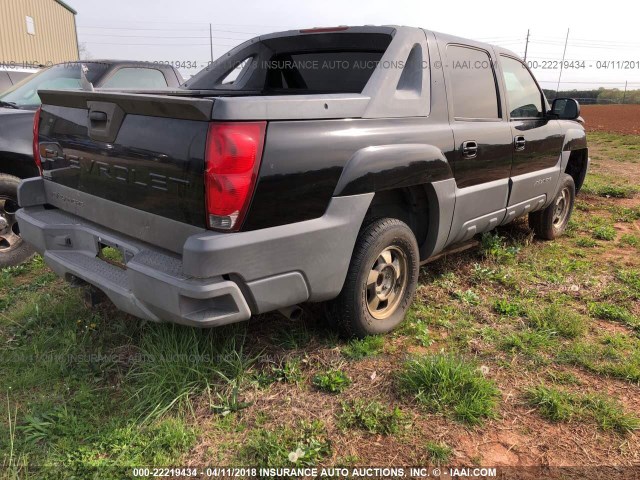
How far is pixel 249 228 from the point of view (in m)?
2.25

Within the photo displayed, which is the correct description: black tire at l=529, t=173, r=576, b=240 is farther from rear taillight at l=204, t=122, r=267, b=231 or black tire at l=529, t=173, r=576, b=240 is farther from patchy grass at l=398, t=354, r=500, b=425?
rear taillight at l=204, t=122, r=267, b=231

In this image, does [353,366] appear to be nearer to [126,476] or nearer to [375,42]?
[126,476]

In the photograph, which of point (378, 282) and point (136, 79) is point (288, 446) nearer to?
point (378, 282)

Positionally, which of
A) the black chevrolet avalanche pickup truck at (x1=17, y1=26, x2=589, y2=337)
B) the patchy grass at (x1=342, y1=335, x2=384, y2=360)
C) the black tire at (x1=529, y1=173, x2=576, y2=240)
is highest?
the black chevrolet avalanche pickup truck at (x1=17, y1=26, x2=589, y2=337)

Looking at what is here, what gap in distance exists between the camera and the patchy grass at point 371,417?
2.38 meters

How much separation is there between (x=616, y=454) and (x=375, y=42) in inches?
113

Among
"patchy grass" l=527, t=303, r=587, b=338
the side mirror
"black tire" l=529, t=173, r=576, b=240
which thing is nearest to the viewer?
"patchy grass" l=527, t=303, r=587, b=338

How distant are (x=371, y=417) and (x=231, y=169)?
1.35 meters

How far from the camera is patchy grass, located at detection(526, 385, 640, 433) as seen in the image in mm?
2426

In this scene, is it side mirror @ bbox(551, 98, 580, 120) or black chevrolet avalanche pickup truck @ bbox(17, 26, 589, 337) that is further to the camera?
side mirror @ bbox(551, 98, 580, 120)

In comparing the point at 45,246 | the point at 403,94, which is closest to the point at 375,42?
the point at 403,94

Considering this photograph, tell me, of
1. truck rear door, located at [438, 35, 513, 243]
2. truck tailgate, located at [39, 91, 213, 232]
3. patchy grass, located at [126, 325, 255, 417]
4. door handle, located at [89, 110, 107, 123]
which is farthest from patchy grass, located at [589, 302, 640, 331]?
door handle, located at [89, 110, 107, 123]

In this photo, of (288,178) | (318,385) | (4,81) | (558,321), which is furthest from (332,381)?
(4,81)

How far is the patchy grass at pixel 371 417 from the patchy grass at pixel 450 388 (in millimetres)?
187
